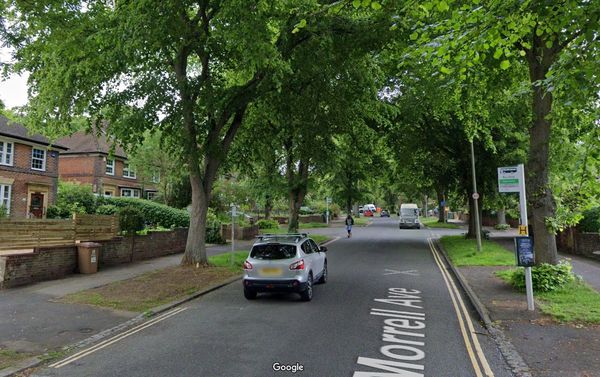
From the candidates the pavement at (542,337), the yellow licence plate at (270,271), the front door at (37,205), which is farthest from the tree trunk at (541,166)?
the front door at (37,205)

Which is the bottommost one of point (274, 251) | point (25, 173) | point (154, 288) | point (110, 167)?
point (154, 288)

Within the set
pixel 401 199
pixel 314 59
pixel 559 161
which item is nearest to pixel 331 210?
pixel 401 199

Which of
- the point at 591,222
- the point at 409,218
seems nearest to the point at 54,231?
the point at 591,222

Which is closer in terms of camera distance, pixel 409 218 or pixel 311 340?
pixel 311 340

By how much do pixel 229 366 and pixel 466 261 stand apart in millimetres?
12954

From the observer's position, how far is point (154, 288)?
11.7 m

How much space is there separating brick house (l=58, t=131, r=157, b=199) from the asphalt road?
29.7 metres

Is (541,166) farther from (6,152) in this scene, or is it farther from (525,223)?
(6,152)

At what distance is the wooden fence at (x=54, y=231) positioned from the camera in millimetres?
12250

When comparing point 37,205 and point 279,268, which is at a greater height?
point 37,205

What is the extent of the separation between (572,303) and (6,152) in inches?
1152

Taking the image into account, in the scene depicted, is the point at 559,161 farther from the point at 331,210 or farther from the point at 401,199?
the point at 401,199

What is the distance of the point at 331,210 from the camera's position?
6506 cm

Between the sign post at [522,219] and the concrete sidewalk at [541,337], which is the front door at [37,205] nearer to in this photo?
the concrete sidewalk at [541,337]
